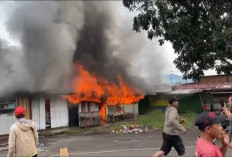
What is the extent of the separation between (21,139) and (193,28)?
6662mm

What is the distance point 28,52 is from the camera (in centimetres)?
1828

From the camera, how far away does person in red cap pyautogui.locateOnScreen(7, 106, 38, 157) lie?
561 centimetres

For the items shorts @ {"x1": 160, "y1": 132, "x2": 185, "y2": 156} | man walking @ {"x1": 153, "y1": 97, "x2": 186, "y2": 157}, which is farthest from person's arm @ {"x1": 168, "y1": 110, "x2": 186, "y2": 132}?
shorts @ {"x1": 160, "y1": 132, "x2": 185, "y2": 156}

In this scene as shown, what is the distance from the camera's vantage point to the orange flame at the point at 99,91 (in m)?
21.0

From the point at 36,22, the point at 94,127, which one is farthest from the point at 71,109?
the point at 36,22

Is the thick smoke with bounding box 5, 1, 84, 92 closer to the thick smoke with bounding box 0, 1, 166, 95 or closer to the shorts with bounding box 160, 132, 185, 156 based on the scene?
the thick smoke with bounding box 0, 1, 166, 95

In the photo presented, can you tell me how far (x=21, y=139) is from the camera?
5.66 meters

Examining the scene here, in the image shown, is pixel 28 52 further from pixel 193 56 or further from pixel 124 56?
pixel 193 56

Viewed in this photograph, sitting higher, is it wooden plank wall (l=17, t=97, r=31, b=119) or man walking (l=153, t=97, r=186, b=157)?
wooden plank wall (l=17, t=97, r=31, b=119)

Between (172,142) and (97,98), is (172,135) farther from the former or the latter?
(97,98)

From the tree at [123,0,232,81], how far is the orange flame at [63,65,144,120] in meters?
10.1

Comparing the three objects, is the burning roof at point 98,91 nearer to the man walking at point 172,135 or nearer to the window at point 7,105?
the window at point 7,105

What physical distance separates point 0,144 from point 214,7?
10.7 metres

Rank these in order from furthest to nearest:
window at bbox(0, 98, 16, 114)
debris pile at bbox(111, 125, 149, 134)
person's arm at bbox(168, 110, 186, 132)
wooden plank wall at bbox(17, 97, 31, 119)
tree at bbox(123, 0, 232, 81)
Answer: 1. wooden plank wall at bbox(17, 97, 31, 119)
2. debris pile at bbox(111, 125, 149, 134)
3. window at bbox(0, 98, 16, 114)
4. tree at bbox(123, 0, 232, 81)
5. person's arm at bbox(168, 110, 186, 132)
